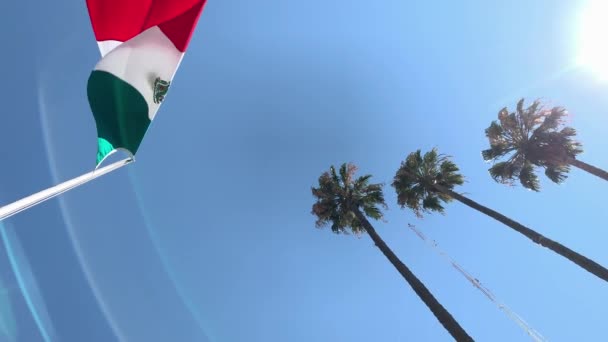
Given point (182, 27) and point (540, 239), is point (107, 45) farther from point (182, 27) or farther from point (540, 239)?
→ point (540, 239)

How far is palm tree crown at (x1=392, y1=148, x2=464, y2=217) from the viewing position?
1831 cm

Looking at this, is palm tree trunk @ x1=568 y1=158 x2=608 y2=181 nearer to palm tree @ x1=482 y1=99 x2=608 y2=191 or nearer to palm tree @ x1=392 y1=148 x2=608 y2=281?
palm tree @ x1=482 y1=99 x2=608 y2=191

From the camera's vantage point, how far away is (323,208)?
19.2 meters

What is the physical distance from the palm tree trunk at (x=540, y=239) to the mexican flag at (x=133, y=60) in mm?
12854

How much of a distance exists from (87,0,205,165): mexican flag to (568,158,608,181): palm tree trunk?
16.2m

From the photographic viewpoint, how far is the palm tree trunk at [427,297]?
9.75 m

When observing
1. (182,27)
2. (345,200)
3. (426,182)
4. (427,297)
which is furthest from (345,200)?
(182,27)

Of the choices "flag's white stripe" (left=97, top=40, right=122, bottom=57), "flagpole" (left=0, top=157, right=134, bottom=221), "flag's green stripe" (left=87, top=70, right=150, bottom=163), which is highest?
"flag's white stripe" (left=97, top=40, right=122, bottom=57)

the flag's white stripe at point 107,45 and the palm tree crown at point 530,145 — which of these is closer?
the flag's white stripe at point 107,45

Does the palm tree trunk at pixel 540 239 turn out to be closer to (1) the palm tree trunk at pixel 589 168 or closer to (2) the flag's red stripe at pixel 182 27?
(1) the palm tree trunk at pixel 589 168

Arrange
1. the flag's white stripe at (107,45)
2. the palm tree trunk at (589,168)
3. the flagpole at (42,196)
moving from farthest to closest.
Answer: the palm tree trunk at (589,168)
the flag's white stripe at (107,45)
the flagpole at (42,196)

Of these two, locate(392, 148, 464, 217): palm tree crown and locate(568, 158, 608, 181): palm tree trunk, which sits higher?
locate(392, 148, 464, 217): palm tree crown

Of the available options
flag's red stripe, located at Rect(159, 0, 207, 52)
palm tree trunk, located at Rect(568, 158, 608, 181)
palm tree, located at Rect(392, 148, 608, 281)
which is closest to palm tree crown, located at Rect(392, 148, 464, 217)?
palm tree, located at Rect(392, 148, 608, 281)

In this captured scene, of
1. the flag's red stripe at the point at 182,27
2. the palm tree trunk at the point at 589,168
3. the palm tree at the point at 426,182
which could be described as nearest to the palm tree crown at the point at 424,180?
the palm tree at the point at 426,182
